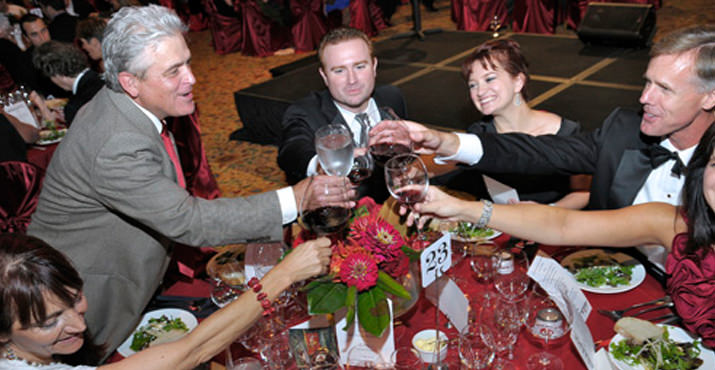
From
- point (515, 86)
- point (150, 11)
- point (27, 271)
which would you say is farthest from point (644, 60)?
point (27, 271)

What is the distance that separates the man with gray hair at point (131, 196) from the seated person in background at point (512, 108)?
1.45 m

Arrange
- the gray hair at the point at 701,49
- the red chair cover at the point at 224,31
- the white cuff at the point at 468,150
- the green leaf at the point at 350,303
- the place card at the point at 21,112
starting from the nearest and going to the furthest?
the green leaf at the point at 350,303
the gray hair at the point at 701,49
the white cuff at the point at 468,150
the place card at the point at 21,112
the red chair cover at the point at 224,31

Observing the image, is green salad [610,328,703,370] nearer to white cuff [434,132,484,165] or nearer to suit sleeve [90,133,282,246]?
white cuff [434,132,484,165]

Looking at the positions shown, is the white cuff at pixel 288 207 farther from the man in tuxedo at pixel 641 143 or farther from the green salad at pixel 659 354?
the green salad at pixel 659 354

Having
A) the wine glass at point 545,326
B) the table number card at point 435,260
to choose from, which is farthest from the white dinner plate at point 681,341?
the table number card at point 435,260

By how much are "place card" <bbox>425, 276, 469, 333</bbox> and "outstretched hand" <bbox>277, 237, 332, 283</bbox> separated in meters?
0.38

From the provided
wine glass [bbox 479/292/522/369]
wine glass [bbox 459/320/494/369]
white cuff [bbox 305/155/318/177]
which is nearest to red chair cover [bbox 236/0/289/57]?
white cuff [bbox 305/155/318/177]

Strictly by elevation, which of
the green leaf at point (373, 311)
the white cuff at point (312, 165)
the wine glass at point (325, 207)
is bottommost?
the white cuff at point (312, 165)

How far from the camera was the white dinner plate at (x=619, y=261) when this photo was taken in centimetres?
188

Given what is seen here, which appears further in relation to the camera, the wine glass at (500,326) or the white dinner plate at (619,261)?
the white dinner plate at (619,261)

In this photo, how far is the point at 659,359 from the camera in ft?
4.85

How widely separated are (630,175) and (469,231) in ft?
2.37

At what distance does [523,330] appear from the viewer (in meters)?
1.73

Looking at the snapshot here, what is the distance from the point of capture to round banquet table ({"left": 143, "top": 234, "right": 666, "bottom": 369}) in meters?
1.63
